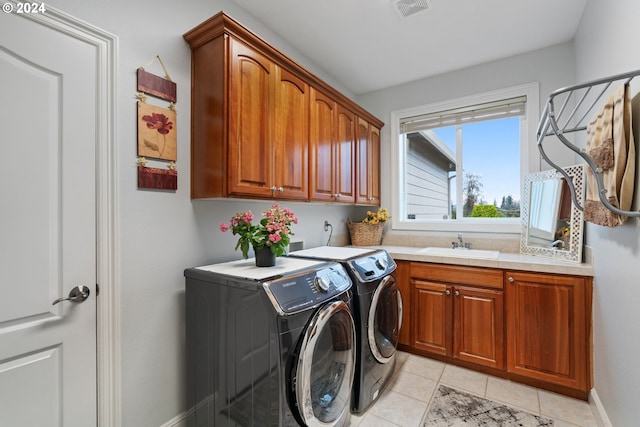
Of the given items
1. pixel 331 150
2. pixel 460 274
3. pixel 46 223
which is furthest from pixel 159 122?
pixel 460 274

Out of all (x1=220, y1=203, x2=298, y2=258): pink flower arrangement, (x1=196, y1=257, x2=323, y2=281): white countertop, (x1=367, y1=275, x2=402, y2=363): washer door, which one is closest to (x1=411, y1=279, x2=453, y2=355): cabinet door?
(x1=367, y1=275, x2=402, y2=363): washer door

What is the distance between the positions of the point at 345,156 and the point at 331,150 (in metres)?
0.25

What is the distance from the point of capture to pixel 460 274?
2342 millimetres

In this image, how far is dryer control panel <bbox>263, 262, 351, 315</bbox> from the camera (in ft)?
4.16

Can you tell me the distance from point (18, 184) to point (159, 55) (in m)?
0.91

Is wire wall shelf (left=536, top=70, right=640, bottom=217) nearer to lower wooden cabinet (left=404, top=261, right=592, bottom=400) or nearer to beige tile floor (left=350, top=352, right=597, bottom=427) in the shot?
lower wooden cabinet (left=404, top=261, right=592, bottom=400)

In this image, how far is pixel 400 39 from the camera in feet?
7.94

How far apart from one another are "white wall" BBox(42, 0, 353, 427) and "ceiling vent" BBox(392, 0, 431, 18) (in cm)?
124

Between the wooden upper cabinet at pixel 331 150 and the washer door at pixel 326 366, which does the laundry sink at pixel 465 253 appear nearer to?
the wooden upper cabinet at pixel 331 150

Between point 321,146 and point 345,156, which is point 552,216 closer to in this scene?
point 345,156

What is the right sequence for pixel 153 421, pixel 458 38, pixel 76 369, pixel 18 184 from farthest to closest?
pixel 458 38
pixel 153 421
pixel 76 369
pixel 18 184

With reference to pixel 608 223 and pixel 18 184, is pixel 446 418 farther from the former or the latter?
pixel 18 184

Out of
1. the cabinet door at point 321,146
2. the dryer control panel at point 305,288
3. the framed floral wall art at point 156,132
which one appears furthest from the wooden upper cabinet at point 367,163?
the framed floral wall art at point 156,132

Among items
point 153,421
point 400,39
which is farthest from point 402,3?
point 153,421
